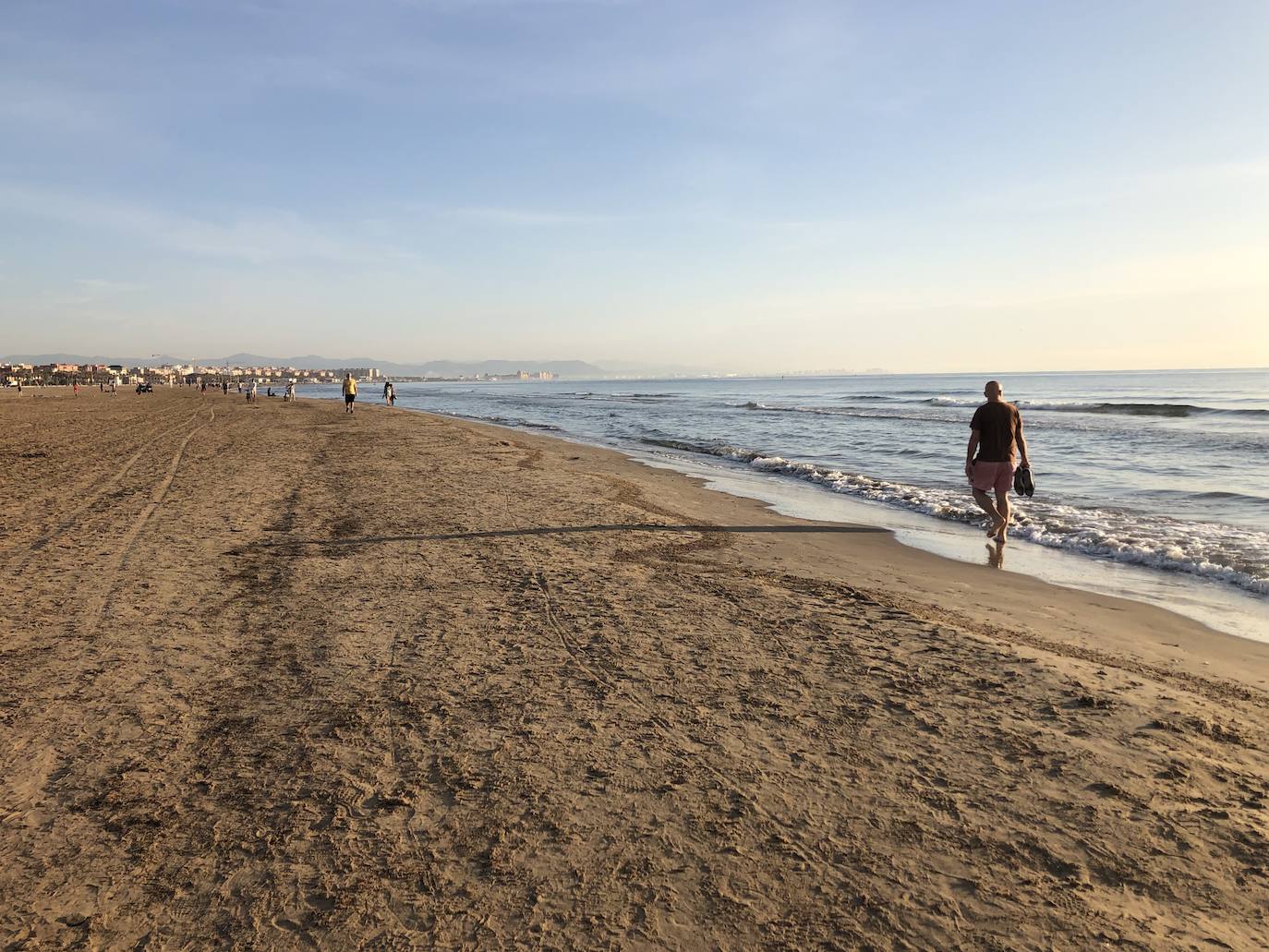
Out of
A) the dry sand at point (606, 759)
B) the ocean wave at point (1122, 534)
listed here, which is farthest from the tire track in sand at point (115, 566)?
the ocean wave at point (1122, 534)

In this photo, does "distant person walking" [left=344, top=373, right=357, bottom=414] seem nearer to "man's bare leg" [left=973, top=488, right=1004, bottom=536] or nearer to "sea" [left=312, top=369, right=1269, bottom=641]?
"sea" [left=312, top=369, right=1269, bottom=641]

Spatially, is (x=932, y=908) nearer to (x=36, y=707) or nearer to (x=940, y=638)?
(x=940, y=638)

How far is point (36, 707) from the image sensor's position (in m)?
3.64

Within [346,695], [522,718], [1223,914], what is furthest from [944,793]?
[346,695]

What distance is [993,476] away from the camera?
9.14 m

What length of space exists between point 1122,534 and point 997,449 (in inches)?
75.6

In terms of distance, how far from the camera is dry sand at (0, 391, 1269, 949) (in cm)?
230

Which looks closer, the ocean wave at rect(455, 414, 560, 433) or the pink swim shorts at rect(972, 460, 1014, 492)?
the pink swim shorts at rect(972, 460, 1014, 492)

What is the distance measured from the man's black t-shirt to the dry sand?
2.86 metres

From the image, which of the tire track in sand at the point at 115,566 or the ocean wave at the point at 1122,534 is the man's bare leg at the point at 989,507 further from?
the tire track in sand at the point at 115,566

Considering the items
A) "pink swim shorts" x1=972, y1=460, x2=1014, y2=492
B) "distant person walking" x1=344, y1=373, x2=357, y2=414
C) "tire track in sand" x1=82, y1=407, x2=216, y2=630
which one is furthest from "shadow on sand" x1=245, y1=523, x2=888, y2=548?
"distant person walking" x1=344, y1=373, x2=357, y2=414

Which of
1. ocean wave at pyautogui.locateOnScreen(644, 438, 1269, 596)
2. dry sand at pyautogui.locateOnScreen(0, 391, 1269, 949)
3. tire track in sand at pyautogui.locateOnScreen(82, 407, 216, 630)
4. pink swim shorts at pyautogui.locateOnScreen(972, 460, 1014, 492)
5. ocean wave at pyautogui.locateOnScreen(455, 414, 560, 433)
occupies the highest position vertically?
pink swim shorts at pyautogui.locateOnScreen(972, 460, 1014, 492)

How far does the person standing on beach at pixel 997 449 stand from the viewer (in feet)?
29.6

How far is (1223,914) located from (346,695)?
3760 millimetres
